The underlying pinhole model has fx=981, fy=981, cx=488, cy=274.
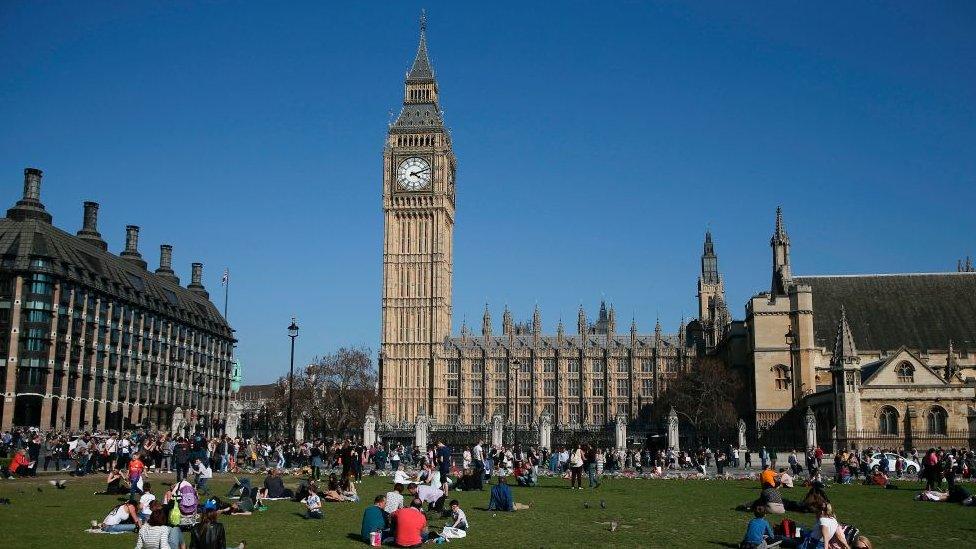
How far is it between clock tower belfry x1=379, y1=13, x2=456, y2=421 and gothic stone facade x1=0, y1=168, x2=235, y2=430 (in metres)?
21.0

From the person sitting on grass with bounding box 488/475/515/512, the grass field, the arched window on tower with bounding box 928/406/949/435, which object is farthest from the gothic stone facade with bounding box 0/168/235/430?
the arched window on tower with bounding box 928/406/949/435

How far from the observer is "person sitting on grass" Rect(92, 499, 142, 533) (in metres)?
17.9

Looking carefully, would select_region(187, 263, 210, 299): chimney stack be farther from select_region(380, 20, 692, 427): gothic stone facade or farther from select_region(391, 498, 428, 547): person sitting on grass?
select_region(391, 498, 428, 547): person sitting on grass

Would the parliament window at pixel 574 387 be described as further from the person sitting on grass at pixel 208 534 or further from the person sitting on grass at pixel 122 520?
the person sitting on grass at pixel 208 534

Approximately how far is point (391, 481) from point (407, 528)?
19.2m

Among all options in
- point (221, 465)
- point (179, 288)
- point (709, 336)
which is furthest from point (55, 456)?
point (709, 336)

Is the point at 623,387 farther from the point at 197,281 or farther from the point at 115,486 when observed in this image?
the point at 115,486

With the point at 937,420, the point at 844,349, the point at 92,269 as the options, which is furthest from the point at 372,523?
the point at 92,269

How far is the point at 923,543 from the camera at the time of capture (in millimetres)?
17641

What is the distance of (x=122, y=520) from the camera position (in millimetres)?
18219

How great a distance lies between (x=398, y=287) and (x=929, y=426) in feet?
220

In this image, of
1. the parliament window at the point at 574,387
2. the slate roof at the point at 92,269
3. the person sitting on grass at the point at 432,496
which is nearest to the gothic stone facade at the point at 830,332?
the parliament window at the point at 574,387

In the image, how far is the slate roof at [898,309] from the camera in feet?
237

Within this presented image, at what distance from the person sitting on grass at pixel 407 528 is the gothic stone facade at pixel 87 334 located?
43.2 meters
